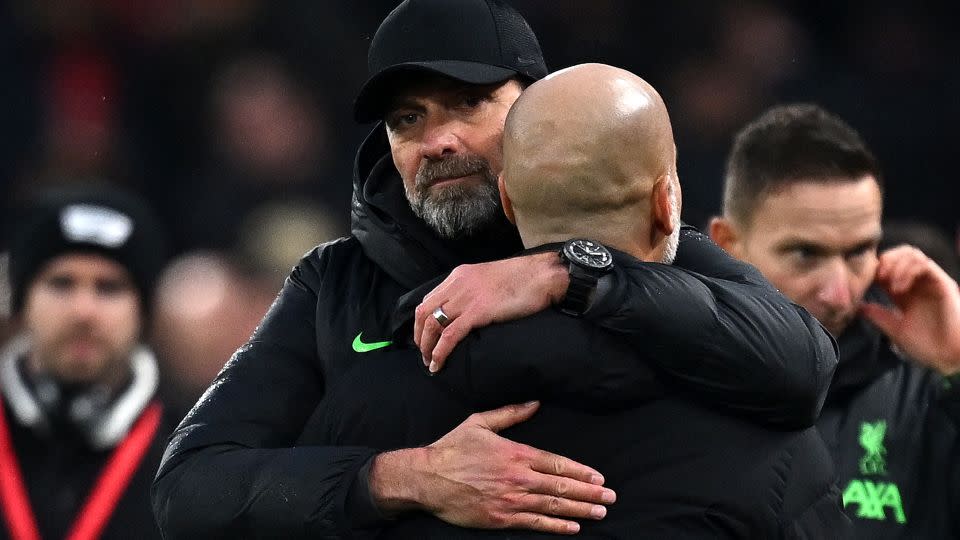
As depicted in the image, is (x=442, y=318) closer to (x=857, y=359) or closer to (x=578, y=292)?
(x=578, y=292)

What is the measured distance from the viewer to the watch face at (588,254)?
2.05m

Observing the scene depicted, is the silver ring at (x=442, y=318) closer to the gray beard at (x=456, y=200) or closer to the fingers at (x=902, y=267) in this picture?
the gray beard at (x=456, y=200)

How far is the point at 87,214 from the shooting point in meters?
4.64

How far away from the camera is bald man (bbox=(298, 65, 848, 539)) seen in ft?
6.77

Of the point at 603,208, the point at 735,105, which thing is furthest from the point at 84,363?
the point at 735,105

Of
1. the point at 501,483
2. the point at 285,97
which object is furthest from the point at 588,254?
the point at 285,97

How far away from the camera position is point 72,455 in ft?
14.5

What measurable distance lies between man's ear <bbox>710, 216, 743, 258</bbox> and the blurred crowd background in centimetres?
243

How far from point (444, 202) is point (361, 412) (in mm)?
589

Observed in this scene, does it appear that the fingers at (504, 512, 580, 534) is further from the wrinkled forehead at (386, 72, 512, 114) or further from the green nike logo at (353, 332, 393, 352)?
the wrinkled forehead at (386, 72, 512, 114)

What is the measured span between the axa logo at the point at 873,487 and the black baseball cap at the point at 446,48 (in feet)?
4.19

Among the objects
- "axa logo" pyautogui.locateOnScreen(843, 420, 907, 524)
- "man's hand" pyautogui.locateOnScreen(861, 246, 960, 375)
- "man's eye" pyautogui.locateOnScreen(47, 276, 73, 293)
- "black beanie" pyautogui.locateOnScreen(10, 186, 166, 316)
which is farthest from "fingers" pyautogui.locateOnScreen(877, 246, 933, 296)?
"man's eye" pyautogui.locateOnScreen(47, 276, 73, 293)

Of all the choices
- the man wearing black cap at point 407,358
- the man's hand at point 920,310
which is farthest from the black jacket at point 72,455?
the man's hand at point 920,310

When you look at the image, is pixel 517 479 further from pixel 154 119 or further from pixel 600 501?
pixel 154 119
